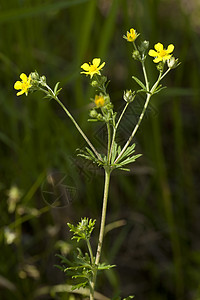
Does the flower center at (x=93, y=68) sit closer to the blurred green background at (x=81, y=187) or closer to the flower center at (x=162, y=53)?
the flower center at (x=162, y=53)

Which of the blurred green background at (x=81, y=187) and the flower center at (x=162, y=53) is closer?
the flower center at (x=162, y=53)

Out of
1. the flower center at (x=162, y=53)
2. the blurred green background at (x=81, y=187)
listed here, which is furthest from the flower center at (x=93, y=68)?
the blurred green background at (x=81, y=187)

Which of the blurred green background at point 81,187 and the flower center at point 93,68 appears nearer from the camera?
the flower center at point 93,68

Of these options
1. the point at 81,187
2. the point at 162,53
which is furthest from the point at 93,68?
the point at 81,187

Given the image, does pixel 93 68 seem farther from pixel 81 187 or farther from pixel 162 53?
pixel 81 187

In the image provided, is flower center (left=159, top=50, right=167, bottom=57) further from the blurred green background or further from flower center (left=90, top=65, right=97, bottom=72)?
the blurred green background

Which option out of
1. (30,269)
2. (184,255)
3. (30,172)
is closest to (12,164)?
(30,172)

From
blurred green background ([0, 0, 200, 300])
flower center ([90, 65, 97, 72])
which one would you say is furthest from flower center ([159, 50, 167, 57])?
blurred green background ([0, 0, 200, 300])

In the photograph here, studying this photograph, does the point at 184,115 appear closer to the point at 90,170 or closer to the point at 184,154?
the point at 184,154

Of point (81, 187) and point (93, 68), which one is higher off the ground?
point (81, 187)
